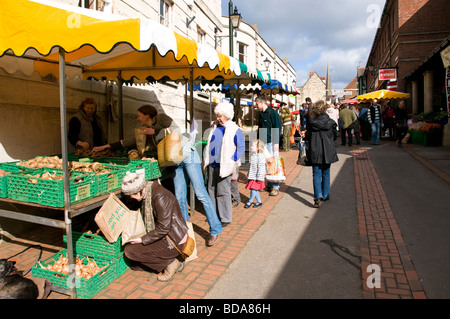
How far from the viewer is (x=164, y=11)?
10969 mm

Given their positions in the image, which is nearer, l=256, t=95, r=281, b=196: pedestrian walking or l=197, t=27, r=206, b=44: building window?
l=256, t=95, r=281, b=196: pedestrian walking

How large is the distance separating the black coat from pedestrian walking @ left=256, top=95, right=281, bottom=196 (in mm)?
751

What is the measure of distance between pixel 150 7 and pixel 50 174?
718cm

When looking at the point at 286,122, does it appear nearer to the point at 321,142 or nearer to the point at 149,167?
the point at 321,142

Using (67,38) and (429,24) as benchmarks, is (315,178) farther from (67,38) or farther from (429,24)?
(429,24)

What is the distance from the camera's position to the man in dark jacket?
3758 mm

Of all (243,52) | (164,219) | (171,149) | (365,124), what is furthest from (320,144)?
(243,52)

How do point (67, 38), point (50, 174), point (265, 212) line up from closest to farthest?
1. point (67, 38)
2. point (50, 174)
3. point (265, 212)

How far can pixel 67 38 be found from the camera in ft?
10.6

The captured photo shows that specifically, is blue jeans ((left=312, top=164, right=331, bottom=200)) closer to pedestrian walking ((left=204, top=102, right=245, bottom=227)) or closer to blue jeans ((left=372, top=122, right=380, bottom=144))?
pedestrian walking ((left=204, top=102, right=245, bottom=227))

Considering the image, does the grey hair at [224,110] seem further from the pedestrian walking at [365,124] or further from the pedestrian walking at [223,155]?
the pedestrian walking at [365,124]

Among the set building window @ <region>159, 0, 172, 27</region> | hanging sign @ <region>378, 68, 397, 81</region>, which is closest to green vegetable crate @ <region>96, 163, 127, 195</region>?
building window @ <region>159, 0, 172, 27</region>

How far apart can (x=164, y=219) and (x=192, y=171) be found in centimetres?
123
